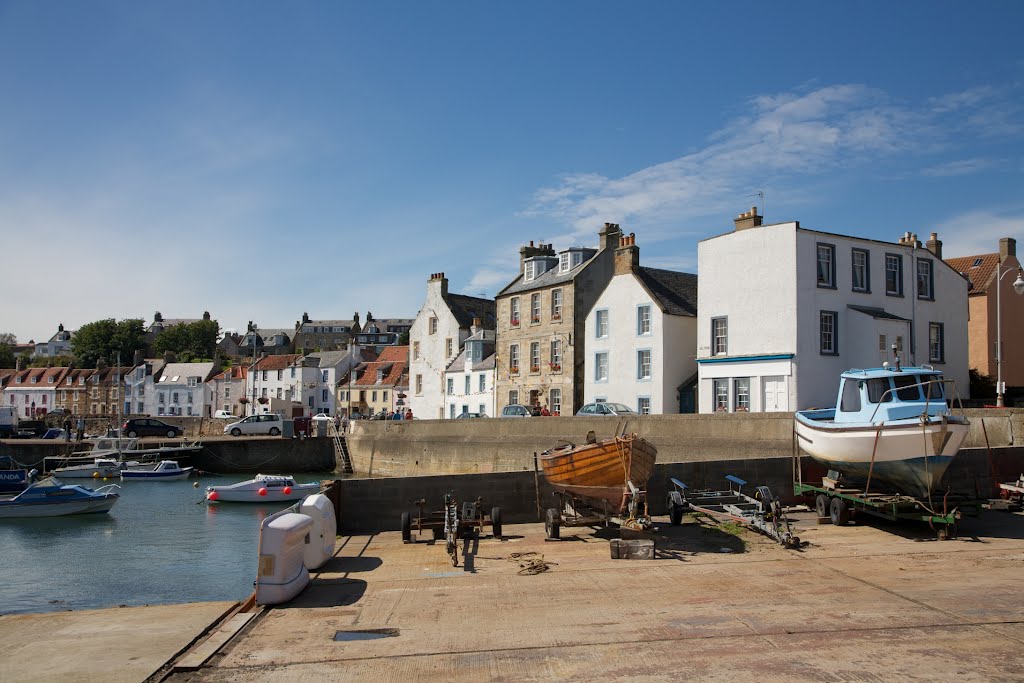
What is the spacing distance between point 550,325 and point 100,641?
1407 inches

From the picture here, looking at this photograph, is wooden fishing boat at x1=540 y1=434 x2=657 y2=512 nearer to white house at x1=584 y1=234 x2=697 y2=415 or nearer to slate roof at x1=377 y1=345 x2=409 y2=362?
white house at x1=584 y1=234 x2=697 y2=415

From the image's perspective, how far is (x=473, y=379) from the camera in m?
53.1

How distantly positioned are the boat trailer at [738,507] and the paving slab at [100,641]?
9352 millimetres

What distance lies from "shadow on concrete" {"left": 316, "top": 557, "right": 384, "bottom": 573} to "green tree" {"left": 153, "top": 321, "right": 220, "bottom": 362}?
14053cm

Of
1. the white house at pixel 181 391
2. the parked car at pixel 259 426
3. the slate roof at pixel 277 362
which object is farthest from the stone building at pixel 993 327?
the white house at pixel 181 391

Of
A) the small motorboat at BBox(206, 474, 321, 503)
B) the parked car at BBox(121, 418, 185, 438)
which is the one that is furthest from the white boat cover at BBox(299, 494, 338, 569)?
the parked car at BBox(121, 418, 185, 438)

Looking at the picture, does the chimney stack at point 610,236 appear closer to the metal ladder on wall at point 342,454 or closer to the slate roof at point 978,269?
the slate roof at point 978,269

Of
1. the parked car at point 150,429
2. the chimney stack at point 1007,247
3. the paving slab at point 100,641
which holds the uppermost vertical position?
the chimney stack at point 1007,247

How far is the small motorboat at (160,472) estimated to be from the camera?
1982 inches

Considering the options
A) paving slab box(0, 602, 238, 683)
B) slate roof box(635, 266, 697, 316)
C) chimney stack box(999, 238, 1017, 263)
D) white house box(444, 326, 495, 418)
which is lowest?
paving slab box(0, 602, 238, 683)

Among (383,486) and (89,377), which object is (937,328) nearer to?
(383,486)

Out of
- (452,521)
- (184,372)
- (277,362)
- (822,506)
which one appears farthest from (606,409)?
(184,372)

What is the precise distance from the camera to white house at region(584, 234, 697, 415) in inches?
1476

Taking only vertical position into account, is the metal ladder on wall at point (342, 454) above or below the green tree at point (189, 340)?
below
